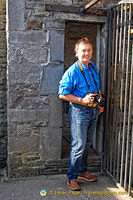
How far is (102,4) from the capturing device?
3463 millimetres

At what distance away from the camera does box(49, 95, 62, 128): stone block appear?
136 inches

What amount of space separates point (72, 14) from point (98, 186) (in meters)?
2.48

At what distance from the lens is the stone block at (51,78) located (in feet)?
11.1

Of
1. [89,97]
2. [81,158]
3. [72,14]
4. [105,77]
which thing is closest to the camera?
[89,97]

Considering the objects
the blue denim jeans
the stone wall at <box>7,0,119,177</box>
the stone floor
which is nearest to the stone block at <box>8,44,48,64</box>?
the stone wall at <box>7,0,119,177</box>

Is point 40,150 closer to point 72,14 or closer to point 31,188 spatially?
point 31,188

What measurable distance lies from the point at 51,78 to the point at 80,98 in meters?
0.68

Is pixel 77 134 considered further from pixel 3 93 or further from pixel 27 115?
pixel 3 93

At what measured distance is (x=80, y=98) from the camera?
292cm

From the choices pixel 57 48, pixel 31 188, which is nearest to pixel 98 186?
pixel 31 188

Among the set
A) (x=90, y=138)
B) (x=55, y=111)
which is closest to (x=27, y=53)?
(x=55, y=111)

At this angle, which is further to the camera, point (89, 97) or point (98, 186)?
point (98, 186)

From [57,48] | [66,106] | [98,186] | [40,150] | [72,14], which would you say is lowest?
[98,186]

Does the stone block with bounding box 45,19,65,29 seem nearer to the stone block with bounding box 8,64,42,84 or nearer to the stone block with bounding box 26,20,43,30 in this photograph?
the stone block with bounding box 26,20,43,30
